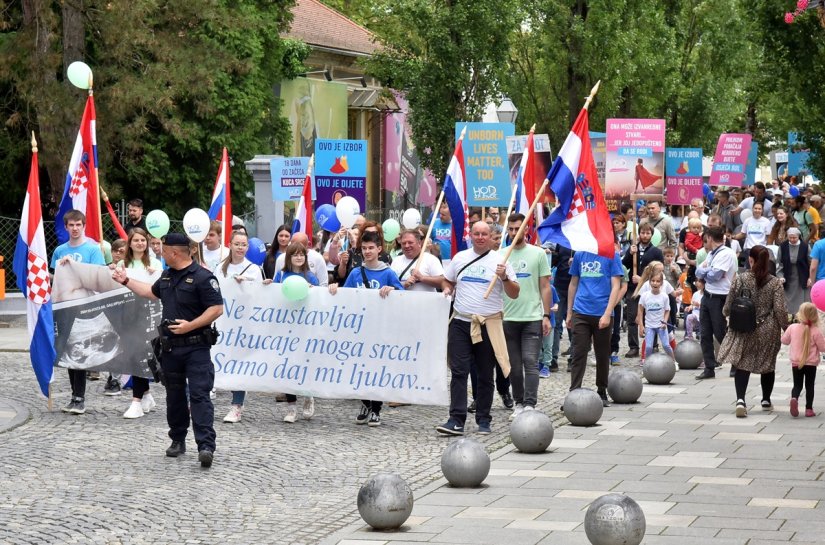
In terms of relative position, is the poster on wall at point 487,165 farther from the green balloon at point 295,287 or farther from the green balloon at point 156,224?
the green balloon at point 295,287

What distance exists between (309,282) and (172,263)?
2517mm

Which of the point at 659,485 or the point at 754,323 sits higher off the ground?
the point at 754,323

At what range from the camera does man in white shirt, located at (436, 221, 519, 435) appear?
38.1ft

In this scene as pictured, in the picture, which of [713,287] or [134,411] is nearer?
[134,411]

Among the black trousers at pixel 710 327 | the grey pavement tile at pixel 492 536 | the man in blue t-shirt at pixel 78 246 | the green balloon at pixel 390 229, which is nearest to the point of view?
the grey pavement tile at pixel 492 536

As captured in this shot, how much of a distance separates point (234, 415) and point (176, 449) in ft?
5.92

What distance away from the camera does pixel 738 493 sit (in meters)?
9.11

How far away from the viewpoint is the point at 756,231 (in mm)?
22641

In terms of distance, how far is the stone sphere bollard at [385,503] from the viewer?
312 inches

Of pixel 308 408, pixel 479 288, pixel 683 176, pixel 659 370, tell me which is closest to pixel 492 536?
pixel 479 288

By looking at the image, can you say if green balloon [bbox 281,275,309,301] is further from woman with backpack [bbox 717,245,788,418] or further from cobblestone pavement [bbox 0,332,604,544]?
woman with backpack [bbox 717,245,788,418]

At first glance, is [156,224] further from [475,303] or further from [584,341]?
[584,341]

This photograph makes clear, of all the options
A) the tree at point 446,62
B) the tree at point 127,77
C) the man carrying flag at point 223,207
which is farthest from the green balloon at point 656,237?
the tree at point 446,62

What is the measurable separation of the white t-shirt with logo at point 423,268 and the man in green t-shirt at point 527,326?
0.71 m
